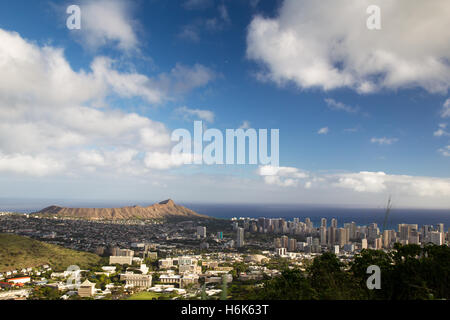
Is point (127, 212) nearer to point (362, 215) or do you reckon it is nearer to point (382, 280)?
point (362, 215)

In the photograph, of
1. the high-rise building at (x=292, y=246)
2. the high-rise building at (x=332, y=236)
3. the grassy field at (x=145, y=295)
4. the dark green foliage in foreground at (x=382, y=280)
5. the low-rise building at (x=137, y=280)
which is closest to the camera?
the dark green foliage in foreground at (x=382, y=280)

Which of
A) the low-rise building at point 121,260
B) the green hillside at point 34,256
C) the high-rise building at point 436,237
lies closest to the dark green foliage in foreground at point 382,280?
the low-rise building at point 121,260

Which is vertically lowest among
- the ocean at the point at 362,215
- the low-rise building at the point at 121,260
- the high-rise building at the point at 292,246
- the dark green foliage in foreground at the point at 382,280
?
the ocean at the point at 362,215

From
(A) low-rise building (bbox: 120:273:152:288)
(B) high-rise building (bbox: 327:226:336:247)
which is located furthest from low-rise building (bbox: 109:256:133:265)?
(B) high-rise building (bbox: 327:226:336:247)

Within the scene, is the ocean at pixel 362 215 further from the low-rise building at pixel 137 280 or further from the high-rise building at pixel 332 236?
the low-rise building at pixel 137 280

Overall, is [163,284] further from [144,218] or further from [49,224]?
[144,218]

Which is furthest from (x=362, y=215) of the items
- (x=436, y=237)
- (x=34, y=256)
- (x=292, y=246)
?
(x=34, y=256)
